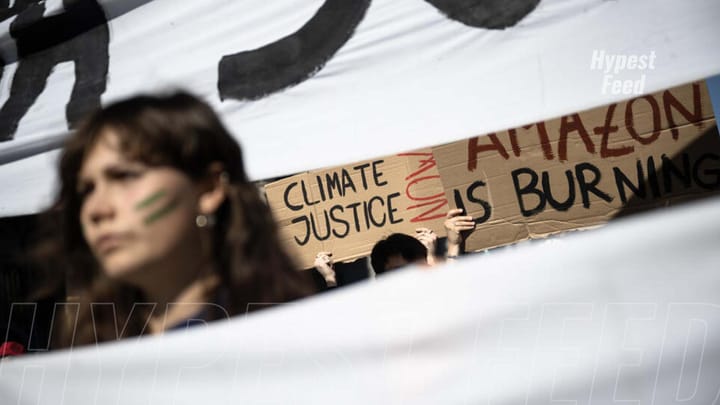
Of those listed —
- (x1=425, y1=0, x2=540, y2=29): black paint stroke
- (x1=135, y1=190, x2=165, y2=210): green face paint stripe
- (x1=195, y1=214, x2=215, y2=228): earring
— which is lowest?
(x1=195, y1=214, x2=215, y2=228): earring

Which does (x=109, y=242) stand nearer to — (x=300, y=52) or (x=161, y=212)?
(x=161, y=212)

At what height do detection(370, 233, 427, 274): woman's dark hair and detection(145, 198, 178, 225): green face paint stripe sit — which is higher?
detection(145, 198, 178, 225): green face paint stripe

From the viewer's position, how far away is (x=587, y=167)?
7.68ft

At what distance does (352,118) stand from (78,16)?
84 centimetres

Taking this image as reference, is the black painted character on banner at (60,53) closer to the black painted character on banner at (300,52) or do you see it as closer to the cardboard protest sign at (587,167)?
the black painted character on banner at (300,52)

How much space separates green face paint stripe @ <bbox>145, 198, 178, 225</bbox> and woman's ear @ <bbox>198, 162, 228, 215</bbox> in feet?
0.13

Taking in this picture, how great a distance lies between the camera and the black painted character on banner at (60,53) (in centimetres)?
156

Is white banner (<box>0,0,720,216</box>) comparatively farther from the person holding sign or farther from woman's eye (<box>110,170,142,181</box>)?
the person holding sign

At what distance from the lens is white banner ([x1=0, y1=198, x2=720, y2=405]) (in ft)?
2.43

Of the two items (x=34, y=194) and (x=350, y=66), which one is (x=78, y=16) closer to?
(x=34, y=194)

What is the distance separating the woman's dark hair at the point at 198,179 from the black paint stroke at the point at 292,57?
1.40 feet

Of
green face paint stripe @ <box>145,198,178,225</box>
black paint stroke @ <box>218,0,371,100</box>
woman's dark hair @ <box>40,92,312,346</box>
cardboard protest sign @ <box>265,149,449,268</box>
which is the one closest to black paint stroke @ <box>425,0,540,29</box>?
black paint stroke @ <box>218,0,371,100</box>

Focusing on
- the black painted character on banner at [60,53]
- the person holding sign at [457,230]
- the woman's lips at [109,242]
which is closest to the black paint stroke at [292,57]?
the black painted character on banner at [60,53]

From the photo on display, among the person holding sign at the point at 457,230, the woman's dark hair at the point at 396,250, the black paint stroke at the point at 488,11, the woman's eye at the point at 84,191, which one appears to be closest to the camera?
the woman's eye at the point at 84,191
